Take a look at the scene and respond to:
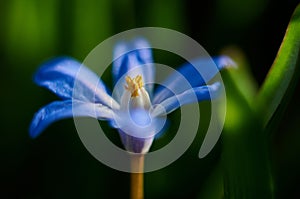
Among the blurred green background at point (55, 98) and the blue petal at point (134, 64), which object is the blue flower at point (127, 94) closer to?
the blue petal at point (134, 64)

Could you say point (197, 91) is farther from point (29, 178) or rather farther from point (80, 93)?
point (29, 178)

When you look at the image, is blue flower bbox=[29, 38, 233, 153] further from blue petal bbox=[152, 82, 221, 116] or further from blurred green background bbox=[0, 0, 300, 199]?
blurred green background bbox=[0, 0, 300, 199]

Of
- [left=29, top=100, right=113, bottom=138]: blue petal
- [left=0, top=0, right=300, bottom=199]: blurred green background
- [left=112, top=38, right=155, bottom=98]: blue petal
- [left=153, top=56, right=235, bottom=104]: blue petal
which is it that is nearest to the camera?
[left=29, top=100, right=113, bottom=138]: blue petal

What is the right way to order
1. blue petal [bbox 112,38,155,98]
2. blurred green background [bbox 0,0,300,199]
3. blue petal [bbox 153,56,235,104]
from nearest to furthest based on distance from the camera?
blue petal [bbox 153,56,235,104]
blue petal [bbox 112,38,155,98]
blurred green background [bbox 0,0,300,199]

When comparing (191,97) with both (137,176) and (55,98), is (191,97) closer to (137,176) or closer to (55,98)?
(137,176)

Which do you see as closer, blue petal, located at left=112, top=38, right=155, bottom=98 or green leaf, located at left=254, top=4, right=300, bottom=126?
green leaf, located at left=254, top=4, right=300, bottom=126

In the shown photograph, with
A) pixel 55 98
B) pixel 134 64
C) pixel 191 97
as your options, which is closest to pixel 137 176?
pixel 191 97

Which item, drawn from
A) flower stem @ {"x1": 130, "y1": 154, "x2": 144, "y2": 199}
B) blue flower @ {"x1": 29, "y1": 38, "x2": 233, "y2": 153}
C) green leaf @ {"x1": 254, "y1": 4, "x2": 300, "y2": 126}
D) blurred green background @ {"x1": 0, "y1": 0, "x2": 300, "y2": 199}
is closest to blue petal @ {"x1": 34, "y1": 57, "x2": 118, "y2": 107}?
blue flower @ {"x1": 29, "y1": 38, "x2": 233, "y2": 153}

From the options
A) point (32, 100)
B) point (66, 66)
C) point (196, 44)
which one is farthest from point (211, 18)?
point (66, 66)
